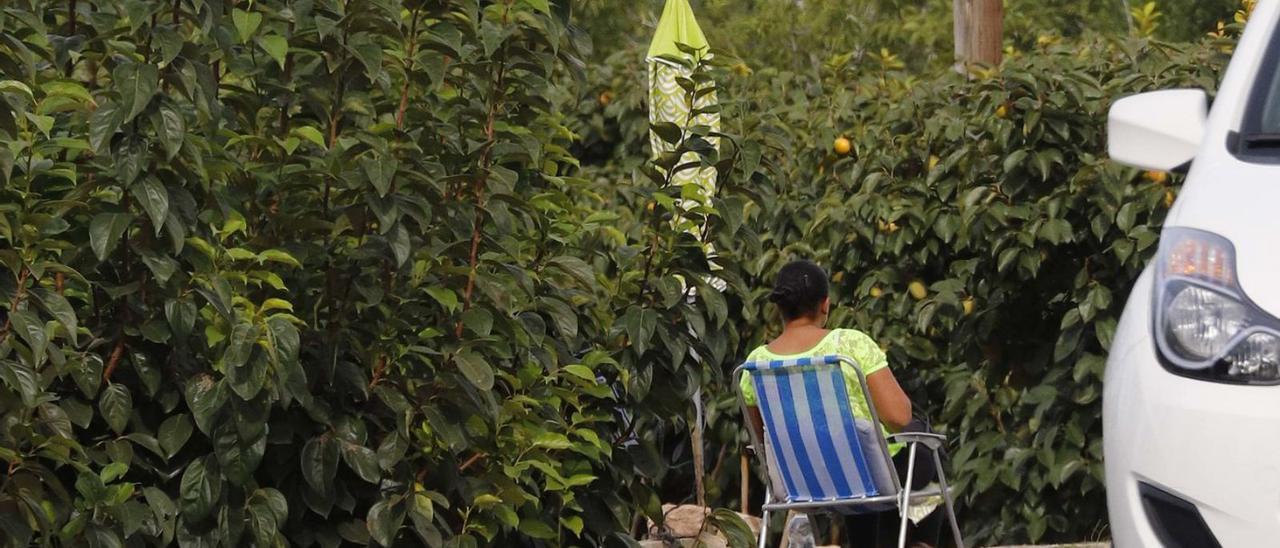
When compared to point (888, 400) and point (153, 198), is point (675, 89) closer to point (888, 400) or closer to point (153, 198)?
point (888, 400)

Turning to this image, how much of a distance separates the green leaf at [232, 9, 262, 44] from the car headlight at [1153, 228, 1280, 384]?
2005 mm

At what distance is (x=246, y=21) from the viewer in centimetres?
424

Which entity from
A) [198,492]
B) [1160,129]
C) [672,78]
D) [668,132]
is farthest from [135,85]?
[672,78]

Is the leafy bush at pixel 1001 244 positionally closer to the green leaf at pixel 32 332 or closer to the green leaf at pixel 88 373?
the green leaf at pixel 88 373

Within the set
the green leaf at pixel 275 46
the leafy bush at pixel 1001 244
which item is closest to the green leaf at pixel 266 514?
the green leaf at pixel 275 46

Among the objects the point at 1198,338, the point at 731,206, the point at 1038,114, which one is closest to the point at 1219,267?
the point at 1198,338

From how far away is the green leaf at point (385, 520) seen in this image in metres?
4.36

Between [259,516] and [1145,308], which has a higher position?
[1145,308]

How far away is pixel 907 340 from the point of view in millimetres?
7906

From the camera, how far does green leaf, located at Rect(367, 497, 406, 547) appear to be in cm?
436

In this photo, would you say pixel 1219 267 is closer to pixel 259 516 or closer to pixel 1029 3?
pixel 259 516

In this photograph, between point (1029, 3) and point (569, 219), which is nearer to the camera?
point (569, 219)

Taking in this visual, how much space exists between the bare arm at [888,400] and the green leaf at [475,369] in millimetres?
1705

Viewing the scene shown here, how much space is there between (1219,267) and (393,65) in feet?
6.92
